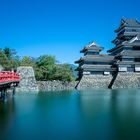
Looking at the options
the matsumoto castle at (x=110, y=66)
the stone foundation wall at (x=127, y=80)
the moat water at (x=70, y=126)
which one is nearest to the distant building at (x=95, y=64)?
the matsumoto castle at (x=110, y=66)

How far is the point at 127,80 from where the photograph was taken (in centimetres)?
4122

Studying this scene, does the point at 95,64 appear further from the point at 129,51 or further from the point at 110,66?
the point at 129,51

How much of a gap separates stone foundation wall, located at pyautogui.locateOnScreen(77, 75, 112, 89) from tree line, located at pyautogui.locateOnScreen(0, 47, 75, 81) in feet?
5.71

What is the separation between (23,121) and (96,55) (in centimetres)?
3103

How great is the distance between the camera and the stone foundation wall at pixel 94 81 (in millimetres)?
41228

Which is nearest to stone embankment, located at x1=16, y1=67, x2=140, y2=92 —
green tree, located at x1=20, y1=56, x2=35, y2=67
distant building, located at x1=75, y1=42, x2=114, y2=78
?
distant building, located at x1=75, y1=42, x2=114, y2=78

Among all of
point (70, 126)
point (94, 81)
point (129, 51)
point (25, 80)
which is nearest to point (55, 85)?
point (94, 81)

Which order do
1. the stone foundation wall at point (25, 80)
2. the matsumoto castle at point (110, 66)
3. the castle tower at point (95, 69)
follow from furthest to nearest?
the castle tower at point (95, 69) → the matsumoto castle at point (110, 66) → the stone foundation wall at point (25, 80)

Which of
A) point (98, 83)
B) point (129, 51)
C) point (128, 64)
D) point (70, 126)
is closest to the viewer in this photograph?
point (70, 126)

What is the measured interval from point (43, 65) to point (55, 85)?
485 cm

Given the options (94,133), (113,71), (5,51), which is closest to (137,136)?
(94,133)

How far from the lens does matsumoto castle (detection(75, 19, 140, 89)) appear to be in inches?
1635

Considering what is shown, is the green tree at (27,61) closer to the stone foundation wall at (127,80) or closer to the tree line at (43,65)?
the tree line at (43,65)

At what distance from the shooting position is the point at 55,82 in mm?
39656
